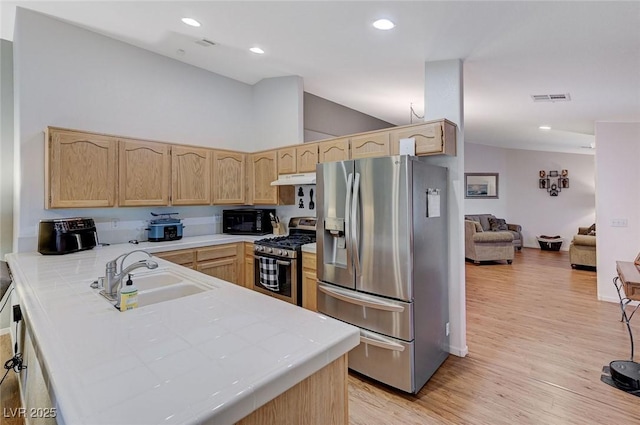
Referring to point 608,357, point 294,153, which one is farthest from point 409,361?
point 294,153

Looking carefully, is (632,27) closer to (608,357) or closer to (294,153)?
(608,357)

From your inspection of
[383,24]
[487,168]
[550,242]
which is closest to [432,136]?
[383,24]

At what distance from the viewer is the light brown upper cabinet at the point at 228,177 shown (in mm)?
4051

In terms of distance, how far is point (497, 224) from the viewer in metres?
8.26

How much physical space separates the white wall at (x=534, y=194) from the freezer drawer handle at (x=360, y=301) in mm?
7259

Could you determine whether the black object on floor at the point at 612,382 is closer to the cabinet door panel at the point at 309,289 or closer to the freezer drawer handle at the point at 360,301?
the freezer drawer handle at the point at 360,301

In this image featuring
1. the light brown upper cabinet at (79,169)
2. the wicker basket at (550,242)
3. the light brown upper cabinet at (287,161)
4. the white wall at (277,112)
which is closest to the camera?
the light brown upper cabinet at (79,169)

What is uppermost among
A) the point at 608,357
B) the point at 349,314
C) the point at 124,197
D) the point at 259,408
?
the point at 124,197

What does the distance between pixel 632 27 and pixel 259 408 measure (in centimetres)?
335

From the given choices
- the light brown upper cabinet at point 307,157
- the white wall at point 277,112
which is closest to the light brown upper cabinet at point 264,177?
the white wall at point 277,112

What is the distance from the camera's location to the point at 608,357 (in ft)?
9.34

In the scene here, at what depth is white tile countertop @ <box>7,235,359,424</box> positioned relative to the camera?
762mm

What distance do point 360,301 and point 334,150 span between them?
164 centimetres

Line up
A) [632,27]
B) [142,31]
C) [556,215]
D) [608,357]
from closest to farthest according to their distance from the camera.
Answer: [632,27] → [608,357] → [142,31] → [556,215]
